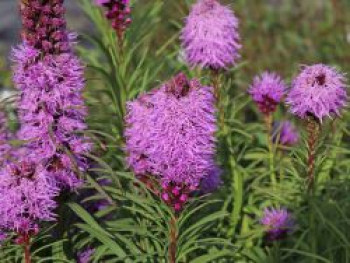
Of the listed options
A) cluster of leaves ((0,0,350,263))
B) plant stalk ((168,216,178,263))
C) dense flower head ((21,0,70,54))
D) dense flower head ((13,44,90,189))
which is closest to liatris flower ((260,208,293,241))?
cluster of leaves ((0,0,350,263))

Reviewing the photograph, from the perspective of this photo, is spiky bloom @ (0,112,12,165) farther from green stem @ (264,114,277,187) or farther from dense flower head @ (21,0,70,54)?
green stem @ (264,114,277,187)

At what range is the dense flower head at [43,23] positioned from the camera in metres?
3.02

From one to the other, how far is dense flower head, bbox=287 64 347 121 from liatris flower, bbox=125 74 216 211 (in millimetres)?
559

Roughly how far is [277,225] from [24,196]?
1411 millimetres

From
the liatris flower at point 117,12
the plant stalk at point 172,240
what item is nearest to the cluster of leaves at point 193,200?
the plant stalk at point 172,240

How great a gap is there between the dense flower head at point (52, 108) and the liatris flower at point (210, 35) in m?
0.98

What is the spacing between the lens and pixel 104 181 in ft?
12.8

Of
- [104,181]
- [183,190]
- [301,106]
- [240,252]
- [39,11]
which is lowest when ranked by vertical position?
[240,252]

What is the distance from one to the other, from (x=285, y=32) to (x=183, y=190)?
6926mm

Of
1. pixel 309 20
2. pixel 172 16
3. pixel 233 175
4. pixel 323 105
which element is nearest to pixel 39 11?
pixel 323 105

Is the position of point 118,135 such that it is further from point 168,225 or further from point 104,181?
point 168,225

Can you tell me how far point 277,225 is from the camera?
3.72 metres

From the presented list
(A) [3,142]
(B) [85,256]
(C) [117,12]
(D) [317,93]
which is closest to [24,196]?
(A) [3,142]

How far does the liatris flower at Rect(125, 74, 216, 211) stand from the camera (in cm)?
275
